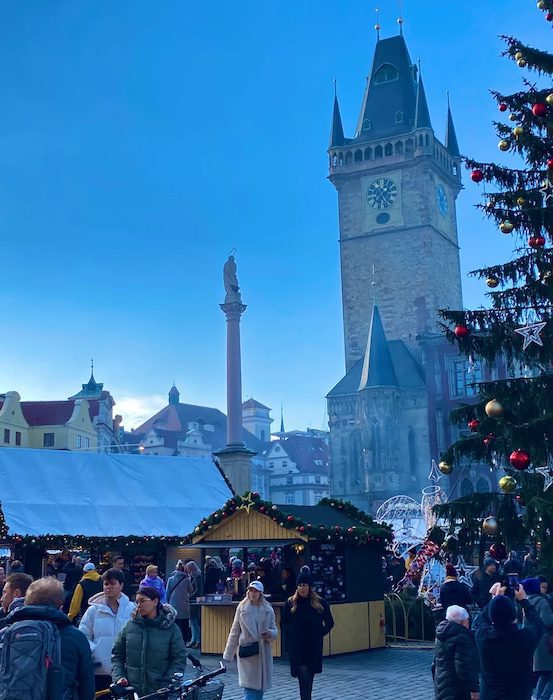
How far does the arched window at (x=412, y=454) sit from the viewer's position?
5791cm

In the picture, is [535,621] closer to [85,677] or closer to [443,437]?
[85,677]

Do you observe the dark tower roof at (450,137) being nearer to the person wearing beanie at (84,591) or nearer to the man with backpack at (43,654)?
the person wearing beanie at (84,591)

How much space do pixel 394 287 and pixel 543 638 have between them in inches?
2284

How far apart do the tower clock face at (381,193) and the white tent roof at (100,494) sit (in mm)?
47334

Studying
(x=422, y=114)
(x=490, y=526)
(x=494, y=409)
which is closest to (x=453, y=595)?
(x=490, y=526)

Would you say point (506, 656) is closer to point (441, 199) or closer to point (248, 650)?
point (248, 650)

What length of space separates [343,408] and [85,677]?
57.7 meters

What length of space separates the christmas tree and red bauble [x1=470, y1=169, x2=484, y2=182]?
1 centimetres

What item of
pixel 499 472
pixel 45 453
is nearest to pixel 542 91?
pixel 45 453

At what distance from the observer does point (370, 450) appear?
190 feet

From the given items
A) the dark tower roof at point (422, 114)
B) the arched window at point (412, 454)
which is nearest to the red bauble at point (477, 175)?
the arched window at point (412, 454)

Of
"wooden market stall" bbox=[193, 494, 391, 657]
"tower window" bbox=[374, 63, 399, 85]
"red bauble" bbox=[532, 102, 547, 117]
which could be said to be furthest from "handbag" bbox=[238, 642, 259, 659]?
"tower window" bbox=[374, 63, 399, 85]

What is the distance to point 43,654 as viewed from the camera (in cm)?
482

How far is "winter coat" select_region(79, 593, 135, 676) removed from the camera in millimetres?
7695
